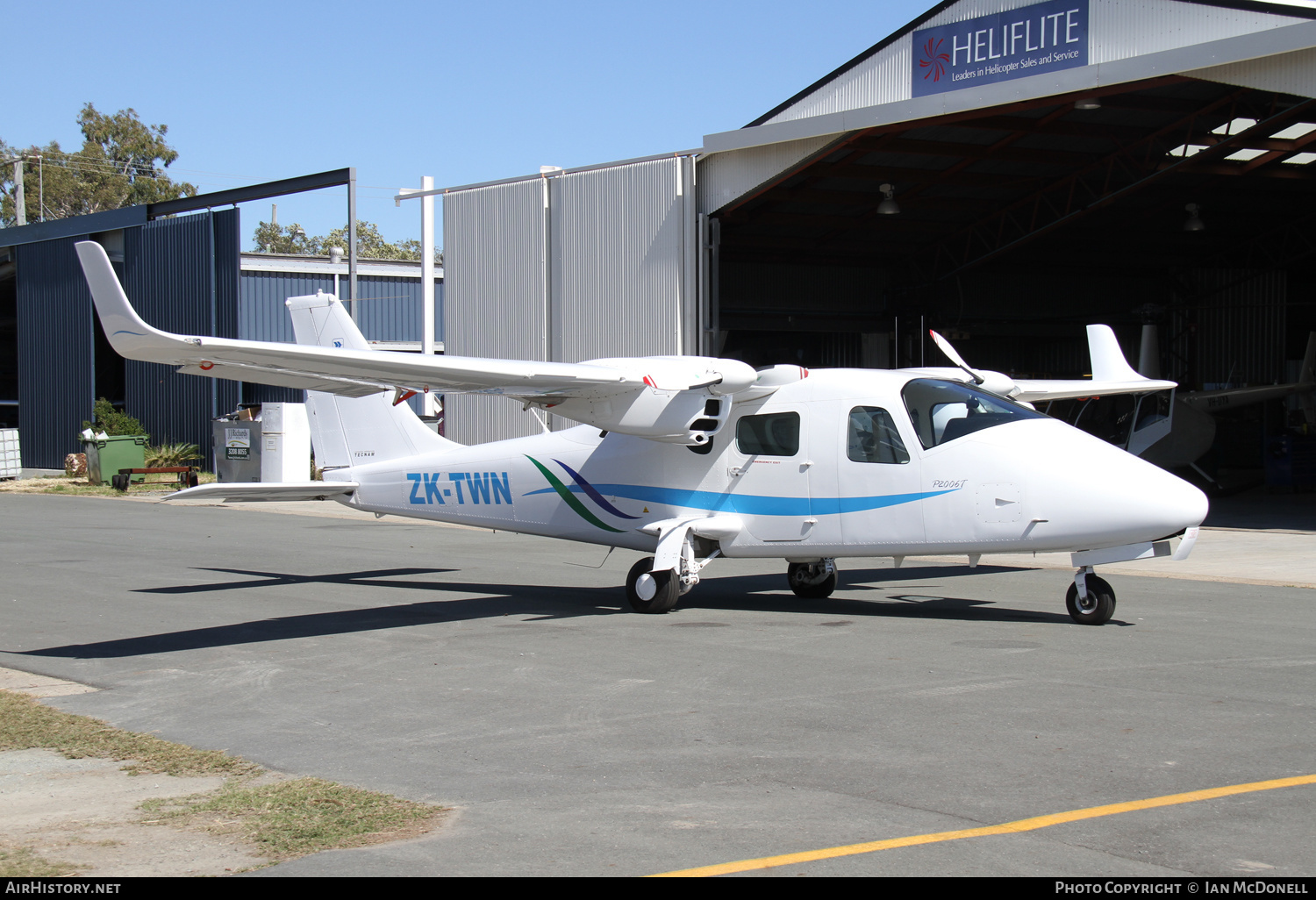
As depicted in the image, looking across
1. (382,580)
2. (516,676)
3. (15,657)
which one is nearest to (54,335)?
(382,580)

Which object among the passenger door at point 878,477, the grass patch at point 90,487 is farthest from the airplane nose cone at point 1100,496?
the grass patch at point 90,487

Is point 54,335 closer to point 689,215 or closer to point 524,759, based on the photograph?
point 689,215

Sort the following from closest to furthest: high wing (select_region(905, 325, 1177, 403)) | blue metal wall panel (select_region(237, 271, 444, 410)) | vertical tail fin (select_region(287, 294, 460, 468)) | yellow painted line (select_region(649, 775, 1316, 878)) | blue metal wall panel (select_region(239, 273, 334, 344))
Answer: yellow painted line (select_region(649, 775, 1316, 878)) < high wing (select_region(905, 325, 1177, 403)) < vertical tail fin (select_region(287, 294, 460, 468)) < blue metal wall panel (select_region(237, 271, 444, 410)) < blue metal wall panel (select_region(239, 273, 334, 344))

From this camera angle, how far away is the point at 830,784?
6.03m

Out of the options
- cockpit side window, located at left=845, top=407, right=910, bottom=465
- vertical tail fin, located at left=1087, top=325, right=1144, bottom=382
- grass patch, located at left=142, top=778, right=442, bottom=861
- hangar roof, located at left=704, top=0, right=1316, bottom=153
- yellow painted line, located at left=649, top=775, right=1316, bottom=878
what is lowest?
grass patch, located at left=142, top=778, right=442, bottom=861

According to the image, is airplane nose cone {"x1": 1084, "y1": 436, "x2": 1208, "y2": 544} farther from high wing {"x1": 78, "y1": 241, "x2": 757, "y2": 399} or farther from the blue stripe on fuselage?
high wing {"x1": 78, "y1": 241, "x2": 757, "y2": 399}

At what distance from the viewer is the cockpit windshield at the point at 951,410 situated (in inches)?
442

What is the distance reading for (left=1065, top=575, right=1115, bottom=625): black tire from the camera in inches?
429

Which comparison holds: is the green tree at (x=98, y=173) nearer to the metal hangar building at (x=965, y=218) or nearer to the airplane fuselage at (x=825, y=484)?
the metal hangar building at (x=965, y=218)

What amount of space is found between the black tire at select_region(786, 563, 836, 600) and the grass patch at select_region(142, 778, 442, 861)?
7.84 metres

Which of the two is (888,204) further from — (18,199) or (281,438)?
(18,199)

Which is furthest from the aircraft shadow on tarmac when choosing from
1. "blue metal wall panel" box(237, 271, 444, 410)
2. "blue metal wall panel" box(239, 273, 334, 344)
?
"blue metal wall panel" box(239, 273, 334, 344)

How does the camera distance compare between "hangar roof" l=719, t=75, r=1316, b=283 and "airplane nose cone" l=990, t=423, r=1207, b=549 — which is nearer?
"airplane nose cone" l=990, t=423, r=1207, b=549

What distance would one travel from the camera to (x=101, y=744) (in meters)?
7.16
